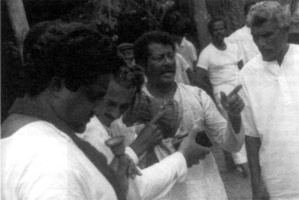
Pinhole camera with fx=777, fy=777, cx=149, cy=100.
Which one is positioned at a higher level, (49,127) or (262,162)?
(49,127)

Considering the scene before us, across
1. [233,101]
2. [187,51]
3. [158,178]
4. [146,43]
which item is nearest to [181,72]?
[187,51]

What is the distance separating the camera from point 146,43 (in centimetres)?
Result: 442

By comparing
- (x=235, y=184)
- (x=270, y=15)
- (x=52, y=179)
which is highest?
(x=52, y=179)

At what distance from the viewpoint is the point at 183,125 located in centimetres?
414

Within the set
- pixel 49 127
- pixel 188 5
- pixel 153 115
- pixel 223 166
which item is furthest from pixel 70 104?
pixel 188 5

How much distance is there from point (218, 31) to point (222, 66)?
0.51 m

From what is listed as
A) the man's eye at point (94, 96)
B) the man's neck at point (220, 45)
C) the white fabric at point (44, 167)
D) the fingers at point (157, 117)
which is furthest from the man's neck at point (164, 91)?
the man's neck at point (220, 45)

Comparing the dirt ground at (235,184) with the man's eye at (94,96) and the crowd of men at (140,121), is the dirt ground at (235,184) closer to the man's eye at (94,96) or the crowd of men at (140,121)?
the crowd of men at (140,121)

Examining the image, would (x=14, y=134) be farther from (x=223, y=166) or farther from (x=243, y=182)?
(x=223, y=166)

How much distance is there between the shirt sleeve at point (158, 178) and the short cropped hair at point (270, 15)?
1.25 m

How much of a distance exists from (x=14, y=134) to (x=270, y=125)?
2.27 meters

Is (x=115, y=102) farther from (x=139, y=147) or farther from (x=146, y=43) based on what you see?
(x=146, y=43)

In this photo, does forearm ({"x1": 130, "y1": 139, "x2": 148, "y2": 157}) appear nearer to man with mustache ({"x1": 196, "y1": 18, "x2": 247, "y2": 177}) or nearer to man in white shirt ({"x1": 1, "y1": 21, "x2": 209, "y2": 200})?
man in white shirt ({"x1": 1, "y1": 21, "x2": 209, "y2": 200})

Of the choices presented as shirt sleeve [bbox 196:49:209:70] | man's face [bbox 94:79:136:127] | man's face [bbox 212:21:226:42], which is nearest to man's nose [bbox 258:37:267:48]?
man's face [bbox 94:79:136:127]
